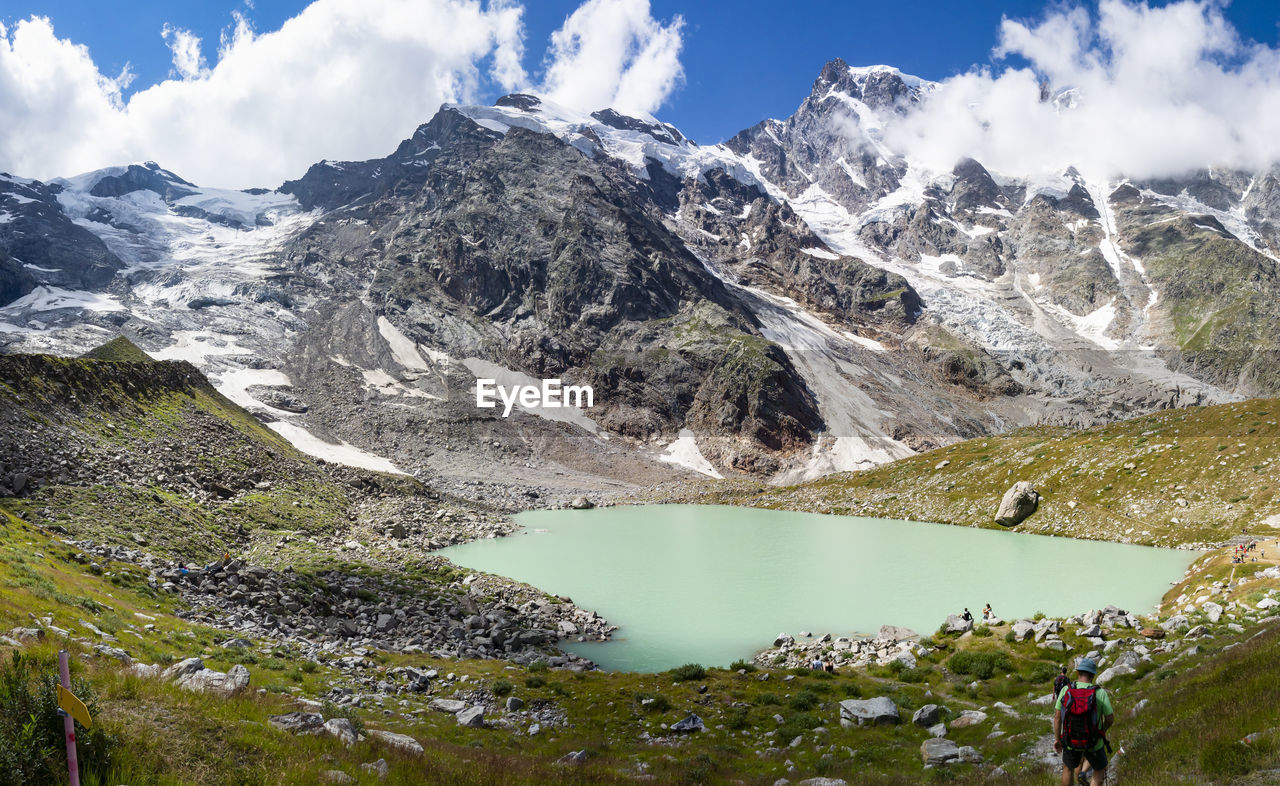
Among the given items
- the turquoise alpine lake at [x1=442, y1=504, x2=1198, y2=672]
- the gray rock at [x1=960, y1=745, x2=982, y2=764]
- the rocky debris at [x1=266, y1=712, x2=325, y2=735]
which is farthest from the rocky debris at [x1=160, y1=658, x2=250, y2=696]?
the turquoise alpine lake at [x1=442, y1=504, x2=1198, y2=672]

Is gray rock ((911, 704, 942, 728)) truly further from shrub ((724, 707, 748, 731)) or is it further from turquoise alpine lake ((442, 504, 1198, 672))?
turquoise alpine lake ((442, 504, 1198, 672))

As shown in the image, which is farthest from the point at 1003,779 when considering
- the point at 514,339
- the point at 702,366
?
the point at 514,339

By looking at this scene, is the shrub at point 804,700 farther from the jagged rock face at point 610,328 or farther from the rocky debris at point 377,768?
the jagged rock face at point 610,328

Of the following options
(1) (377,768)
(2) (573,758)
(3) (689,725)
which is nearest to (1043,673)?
(3) (689,725)

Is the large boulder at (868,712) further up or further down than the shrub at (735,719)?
further up

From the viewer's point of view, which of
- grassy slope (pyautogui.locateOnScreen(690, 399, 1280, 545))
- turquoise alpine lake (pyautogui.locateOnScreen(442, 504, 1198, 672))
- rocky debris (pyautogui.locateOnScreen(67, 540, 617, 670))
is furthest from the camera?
grassy slope (pyautogui.locateOnScreen(690, 399, 1280, 545))

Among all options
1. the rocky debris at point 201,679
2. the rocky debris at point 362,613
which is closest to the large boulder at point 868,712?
the rocky debris at point 362,613

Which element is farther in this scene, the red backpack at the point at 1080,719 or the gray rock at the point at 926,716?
the gray rock at the point at 926,716
